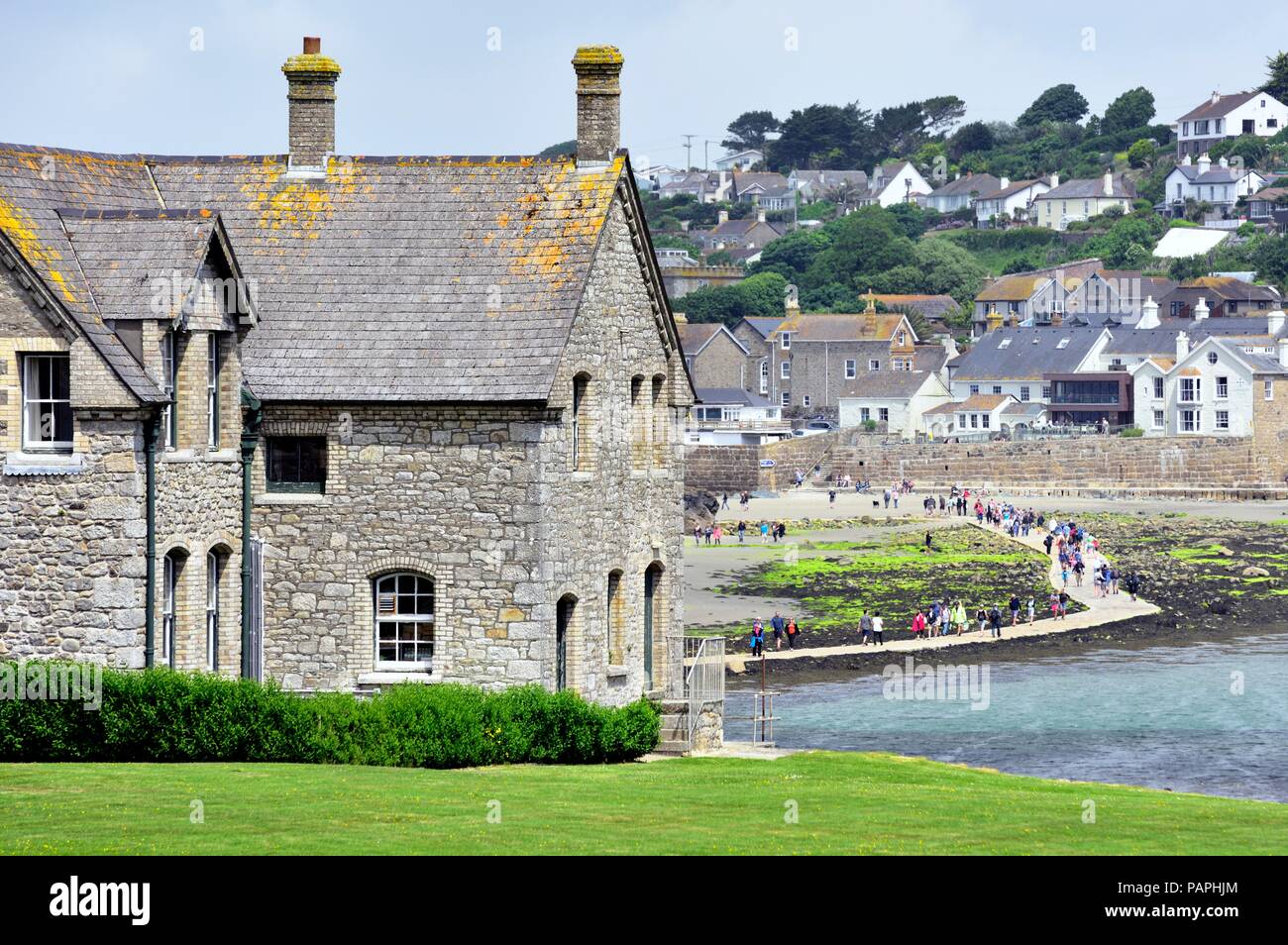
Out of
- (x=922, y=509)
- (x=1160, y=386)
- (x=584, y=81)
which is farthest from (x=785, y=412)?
(x=584, y=81)

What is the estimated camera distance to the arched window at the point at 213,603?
1061 inches

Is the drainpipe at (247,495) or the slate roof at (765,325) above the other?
the slate roof at (765,325)

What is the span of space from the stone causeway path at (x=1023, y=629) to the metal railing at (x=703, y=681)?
2343 cm

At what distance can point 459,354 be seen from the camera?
91.8 ft

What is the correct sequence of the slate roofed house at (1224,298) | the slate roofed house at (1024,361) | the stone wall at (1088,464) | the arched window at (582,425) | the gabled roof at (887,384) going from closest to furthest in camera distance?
the arched window at (582,425), the stone wall at (1088,464), the slate roofed house at (1024,361), the gabled roof at (887,384), the slate roofed house at (1224,298)

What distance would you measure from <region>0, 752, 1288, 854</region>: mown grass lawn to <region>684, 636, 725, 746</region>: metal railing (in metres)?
4.79

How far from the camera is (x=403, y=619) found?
28.2m

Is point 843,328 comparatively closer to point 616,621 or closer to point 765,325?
point 765,325

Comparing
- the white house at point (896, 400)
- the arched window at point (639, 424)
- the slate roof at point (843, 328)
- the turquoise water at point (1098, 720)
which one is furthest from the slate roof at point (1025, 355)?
the arched window at point (639, 424)

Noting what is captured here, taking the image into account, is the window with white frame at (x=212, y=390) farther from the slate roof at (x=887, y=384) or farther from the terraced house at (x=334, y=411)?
the slate roof at (x=887, y=384)

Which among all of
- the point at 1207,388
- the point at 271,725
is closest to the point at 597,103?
the point at 271,725

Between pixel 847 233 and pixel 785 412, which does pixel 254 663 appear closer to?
pixel 785 412

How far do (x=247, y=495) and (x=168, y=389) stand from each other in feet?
8.95

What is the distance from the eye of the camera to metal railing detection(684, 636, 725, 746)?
3083 centimetres
